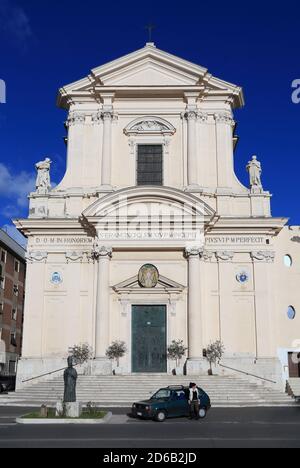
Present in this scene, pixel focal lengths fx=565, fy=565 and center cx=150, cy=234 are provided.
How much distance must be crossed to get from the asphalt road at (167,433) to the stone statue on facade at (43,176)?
16.3m

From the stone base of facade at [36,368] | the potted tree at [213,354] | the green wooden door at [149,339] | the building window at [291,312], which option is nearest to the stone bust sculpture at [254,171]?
the building window at [291,312]

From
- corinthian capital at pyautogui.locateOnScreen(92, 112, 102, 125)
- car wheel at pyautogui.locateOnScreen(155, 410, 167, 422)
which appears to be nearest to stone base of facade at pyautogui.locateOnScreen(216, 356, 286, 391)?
car wheel at pyautogui.locateOnScreen(155, 410, 167, 422)

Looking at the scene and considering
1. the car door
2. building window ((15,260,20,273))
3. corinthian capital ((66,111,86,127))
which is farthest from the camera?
building window ((15,260,20,273))

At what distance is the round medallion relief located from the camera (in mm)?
30609

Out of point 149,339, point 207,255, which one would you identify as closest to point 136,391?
point 149,339

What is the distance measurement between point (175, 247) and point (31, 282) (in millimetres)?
8129

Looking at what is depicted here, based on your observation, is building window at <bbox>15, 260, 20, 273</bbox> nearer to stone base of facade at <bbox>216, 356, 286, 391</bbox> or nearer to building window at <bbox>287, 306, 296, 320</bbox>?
stone base of facade at <bbox>216, 356, 286, 391</bbox>

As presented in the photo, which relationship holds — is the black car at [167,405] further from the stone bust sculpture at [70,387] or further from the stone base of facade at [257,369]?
the stone base of facade at [257,369]

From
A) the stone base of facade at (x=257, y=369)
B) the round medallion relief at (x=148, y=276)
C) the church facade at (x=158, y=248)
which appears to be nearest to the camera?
the stone base of facade at (x=257, y=369)

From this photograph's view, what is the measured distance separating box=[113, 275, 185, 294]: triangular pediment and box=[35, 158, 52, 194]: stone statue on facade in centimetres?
731

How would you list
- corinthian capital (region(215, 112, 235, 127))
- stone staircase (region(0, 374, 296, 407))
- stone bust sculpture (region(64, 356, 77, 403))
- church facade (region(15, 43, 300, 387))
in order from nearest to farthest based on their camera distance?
1. stone bust sculpture (region(64, 356, 77, 403))
2. stone staircase (region(0, 374, 296, 407))
3. church facade (region(15, 43, 300, 387))
4. corinthian capital (region(215, 112, 235, 127))

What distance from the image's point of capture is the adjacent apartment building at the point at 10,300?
4856cm
